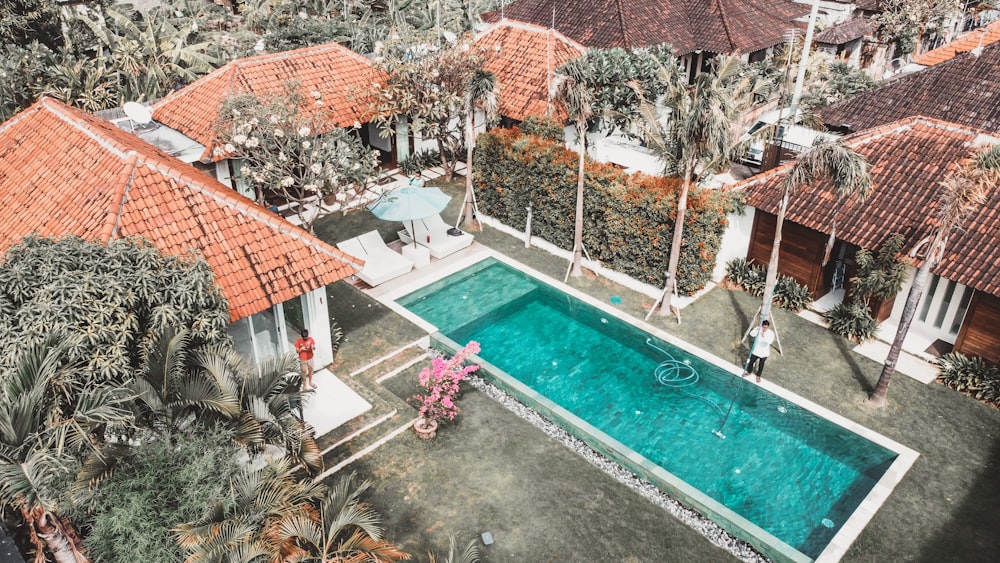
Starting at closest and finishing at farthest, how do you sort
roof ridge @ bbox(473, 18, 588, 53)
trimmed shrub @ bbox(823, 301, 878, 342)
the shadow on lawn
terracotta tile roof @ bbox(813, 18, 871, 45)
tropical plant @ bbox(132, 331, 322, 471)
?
tropical plant @ bbox(132, 331, 322, 471) < the shadow on lawn < trimmed shrub @ bbox(823, 301, 878, 342) < roof ridge @ bbox(473, 18, 588, 53) < terracotta tile roof @ bbox(813, 18, 871, 45)

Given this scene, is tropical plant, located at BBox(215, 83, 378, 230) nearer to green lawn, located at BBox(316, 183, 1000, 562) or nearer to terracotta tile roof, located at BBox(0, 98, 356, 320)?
terracotta tile roof, located at BBox(0, 98, 356, 320)

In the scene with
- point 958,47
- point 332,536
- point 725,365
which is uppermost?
point 958,47

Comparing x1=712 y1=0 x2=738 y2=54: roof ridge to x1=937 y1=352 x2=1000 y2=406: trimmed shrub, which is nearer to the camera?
x1=937 y1=352 x2=1000 y2=406: trimmed shrub

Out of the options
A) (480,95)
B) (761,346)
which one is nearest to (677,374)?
(761,346)

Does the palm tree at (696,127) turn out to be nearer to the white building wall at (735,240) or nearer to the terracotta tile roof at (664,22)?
the white building wall at (735,240)

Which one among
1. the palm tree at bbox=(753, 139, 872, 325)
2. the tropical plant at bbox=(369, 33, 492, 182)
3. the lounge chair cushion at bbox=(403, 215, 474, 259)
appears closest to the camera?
the palm tree at bbox=(753, 139, 872, 325)

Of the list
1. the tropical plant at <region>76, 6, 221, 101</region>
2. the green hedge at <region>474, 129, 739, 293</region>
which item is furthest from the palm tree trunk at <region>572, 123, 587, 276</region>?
the tropical plant at <region>76, 6, 221, 101</region>

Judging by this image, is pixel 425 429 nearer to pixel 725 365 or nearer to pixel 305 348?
pixel 305 348
